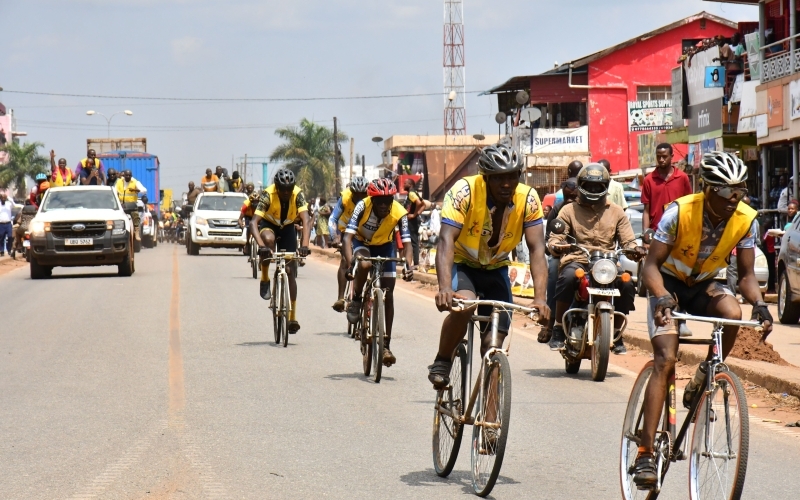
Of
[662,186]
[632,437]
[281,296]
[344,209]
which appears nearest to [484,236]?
[632,437]

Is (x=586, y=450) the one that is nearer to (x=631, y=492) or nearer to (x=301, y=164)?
(x=631, y=492)

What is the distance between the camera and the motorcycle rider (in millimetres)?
10867

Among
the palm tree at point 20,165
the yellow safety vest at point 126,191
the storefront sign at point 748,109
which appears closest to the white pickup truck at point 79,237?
the yellow safety vest at point 126,191

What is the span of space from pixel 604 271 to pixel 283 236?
14.7 feet

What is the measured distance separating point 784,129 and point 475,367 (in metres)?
15.8

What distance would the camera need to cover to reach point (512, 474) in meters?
6.97

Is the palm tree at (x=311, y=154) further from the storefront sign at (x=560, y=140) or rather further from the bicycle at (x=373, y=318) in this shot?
the bicycle at (x=373, y=318)

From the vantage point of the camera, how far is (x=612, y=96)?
2030 inches

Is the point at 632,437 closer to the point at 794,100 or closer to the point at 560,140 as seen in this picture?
the point at 794,100

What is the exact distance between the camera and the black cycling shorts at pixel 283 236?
45.3 feet

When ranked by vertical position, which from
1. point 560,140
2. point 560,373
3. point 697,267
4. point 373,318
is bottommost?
point 560,373

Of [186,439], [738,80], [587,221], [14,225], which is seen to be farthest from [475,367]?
[14,225]

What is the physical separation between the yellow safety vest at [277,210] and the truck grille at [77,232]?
1081 centimetres

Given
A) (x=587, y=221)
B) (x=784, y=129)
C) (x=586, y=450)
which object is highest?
(x=784, y=129)
